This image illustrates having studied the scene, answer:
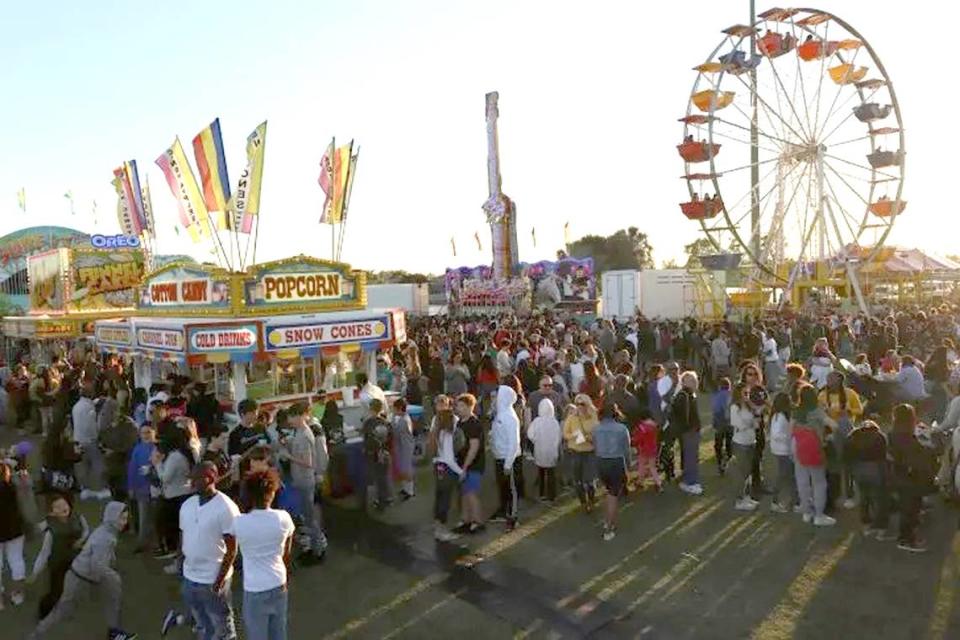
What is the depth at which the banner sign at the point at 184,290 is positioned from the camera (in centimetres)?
1055

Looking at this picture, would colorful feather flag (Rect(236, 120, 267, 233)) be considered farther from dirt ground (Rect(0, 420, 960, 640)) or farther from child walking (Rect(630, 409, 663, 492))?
child walking (Rect(630, 409, 663, 492))

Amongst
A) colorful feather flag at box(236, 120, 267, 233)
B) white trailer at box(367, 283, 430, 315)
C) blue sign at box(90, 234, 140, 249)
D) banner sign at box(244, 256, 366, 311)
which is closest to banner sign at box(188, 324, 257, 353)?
banner sign at box(244, 256, 366, 311)

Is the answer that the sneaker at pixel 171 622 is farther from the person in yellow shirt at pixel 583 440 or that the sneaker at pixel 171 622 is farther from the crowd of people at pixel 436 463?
the person in yellow shirt at pixel 583 440

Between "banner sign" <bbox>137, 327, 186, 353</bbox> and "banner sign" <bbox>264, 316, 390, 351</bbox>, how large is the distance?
1.13 meters

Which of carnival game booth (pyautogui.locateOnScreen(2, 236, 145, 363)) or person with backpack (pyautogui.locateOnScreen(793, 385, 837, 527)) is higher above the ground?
carnival game booth (pyautogui.locateOnScreen(2, 236, 145, 363))

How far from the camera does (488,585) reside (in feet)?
20.7

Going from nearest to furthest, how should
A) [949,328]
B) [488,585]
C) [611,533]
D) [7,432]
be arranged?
1. [488,585]
2. [611,533]
3. [7,432]
4. [949,328]

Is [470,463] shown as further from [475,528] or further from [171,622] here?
[171,622]

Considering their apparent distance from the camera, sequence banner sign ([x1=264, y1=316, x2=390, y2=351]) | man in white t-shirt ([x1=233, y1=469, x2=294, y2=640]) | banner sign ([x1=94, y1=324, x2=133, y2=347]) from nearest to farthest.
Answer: man in white t-shirt ([x1=233, y1=469, x2=294, y2=640]) → banner sign ([x1=264, y1=316, x2=390, y2=351]) → banner sign ([x1=94, y1=324, x2=133, y2=347])

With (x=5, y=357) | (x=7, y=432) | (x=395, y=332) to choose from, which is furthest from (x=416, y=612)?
(x=5, y=357)

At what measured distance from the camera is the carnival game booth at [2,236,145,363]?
69.9 ft

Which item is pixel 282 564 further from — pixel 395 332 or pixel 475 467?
pixel 395 332

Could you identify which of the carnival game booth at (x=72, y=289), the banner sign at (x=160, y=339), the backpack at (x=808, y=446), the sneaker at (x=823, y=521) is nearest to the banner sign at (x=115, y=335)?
the banner sign at (x=160, y=339)

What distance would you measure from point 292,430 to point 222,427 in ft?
4.36
